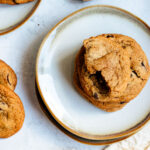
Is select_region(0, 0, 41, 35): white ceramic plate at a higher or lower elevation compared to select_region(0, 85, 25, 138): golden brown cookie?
higher

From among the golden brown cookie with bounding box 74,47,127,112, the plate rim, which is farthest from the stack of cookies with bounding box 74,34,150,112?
the plate rim

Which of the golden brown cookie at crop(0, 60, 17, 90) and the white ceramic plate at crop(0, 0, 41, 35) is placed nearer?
the golden brown cookie at crop(0, 60, 17, 90)

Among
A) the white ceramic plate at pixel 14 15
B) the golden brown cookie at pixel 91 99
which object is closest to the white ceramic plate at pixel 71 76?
the golden brown cookie at pixel 91 99

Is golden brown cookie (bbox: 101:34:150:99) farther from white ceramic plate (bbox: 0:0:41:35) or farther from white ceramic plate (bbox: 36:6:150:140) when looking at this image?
white ceramic plate (bbox: 0:0:41:35)

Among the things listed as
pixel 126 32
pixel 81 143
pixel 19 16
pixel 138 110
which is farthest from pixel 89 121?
pixel 19 16

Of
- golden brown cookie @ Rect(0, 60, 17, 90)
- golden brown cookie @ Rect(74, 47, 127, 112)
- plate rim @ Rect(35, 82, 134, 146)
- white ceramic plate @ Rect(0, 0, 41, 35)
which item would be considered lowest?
plate rim @ Rect(35, 82, 134, 146)

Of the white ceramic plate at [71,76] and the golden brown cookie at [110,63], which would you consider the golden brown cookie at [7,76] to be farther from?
the golden brown cookie at [110,63]

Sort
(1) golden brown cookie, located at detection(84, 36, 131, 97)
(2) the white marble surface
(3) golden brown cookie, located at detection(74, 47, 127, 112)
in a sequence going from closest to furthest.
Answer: (1) golden brown cookie, located at detection(84, 36, 131, 97) < (3) golden brown cookie, located at detection(74, 47, 127, 112) < (2) the white marble surface

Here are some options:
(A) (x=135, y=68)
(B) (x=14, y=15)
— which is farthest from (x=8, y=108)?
(A) (x=135, y=68)
